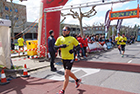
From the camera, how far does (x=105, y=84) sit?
461 centimetres

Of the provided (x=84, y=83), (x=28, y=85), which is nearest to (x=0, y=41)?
(x=28, y=85)

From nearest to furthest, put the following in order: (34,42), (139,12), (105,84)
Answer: (105,84), (34,42), (139,12)

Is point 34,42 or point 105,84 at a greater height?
point 34,42

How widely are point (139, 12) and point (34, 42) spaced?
1027 centimetres

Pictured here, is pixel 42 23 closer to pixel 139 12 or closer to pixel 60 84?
pixel 60 84

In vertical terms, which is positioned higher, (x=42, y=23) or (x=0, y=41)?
(x=42, y=23)

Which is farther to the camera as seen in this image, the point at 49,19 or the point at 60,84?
the point at 49,19

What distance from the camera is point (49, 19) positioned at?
9.95 meters

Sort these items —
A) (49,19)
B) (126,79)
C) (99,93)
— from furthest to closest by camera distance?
1. (49,19)
2. (126,79)
3. (99,93)

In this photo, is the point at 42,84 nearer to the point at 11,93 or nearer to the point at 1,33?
the point at 11,93

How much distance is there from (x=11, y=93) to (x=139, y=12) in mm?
12937

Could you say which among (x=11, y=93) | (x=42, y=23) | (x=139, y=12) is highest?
(x=139, y=12)

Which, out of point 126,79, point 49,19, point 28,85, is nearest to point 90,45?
point 49,19

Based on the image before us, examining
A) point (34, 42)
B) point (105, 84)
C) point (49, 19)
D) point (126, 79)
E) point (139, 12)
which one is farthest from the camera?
point (139, 12)
